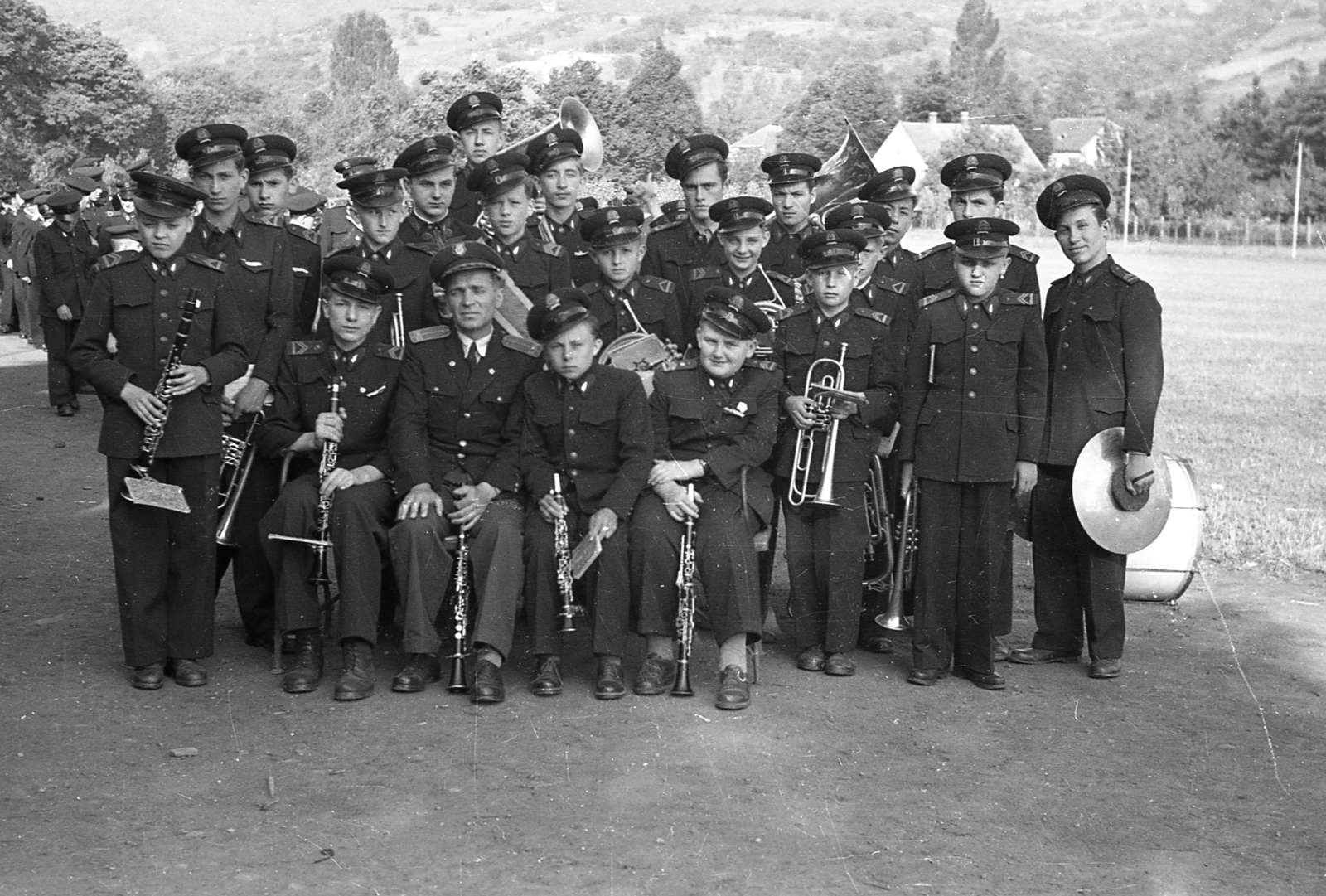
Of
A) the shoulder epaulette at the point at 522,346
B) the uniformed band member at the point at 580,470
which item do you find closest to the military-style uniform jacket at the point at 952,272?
the uniformed band member at the point at 580,470

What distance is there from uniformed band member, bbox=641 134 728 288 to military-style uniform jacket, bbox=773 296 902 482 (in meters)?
1.24

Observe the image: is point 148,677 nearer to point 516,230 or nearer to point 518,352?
point 518,352

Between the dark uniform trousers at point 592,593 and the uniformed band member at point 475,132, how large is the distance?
9.17 ft

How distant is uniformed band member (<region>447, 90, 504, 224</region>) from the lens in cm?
936

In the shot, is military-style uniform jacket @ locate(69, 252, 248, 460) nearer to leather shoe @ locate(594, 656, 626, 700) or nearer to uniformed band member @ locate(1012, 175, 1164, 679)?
leather shoe @ locate(594, 656, 626, 700)

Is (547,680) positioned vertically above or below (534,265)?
below

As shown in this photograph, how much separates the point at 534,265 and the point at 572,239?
0.61 metres

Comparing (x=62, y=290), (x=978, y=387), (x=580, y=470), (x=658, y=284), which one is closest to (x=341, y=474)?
(x=580, y=470)

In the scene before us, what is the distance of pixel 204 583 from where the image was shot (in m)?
7.29

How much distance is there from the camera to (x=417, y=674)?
23.4ft

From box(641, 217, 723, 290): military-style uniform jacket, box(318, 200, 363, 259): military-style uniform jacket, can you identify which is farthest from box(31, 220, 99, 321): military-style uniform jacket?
box(641, 217, 723, 290): military-style uniform jacket

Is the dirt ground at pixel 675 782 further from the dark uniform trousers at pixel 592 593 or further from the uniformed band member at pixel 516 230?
the uniformed band member at pixel 516 230

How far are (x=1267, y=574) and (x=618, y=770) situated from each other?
18.8 ft

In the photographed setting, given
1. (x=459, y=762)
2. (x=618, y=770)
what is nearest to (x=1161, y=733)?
(x=618, y=770)
